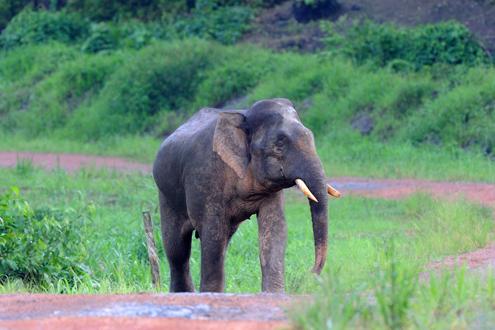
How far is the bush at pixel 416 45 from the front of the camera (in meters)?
26.2

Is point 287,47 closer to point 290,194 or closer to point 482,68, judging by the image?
point 482,68

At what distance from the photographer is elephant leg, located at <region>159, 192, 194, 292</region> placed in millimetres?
10305

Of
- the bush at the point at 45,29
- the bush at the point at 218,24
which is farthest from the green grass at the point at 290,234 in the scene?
the bush at the point at 45,29

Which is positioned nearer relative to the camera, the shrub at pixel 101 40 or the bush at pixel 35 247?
the bush at pixel 35 247

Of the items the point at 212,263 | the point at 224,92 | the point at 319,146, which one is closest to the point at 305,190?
the point at 212,263

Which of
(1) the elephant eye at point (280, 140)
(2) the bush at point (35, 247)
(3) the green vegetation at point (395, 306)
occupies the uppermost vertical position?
(1) the elephant eye at point (280, 140)

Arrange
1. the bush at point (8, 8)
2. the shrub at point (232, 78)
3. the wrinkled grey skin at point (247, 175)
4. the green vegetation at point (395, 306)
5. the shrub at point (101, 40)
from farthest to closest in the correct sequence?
the bush at point (8, 8) < the shrub at point (101, 40) < the shrub at point (232, 78) < the wrinkled grey skin at point (247, 175) < the green vegetation at point (395, 306)

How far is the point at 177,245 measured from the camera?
1034 centimetres

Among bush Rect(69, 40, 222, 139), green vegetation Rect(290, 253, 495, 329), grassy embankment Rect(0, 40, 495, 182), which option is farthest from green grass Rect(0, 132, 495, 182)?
green vegetation Rect(290, 253, 495, 329)

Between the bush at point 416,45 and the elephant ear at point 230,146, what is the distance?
17.3 metres

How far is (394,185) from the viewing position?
1962 cm

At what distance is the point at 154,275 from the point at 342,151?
12877 mm

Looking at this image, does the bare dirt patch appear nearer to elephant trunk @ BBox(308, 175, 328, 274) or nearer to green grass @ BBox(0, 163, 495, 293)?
green grass @ BBox(0, 163, 495, 293)

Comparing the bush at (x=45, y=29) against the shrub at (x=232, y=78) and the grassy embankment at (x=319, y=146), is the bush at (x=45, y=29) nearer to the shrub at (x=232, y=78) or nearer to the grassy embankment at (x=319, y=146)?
the grassy embankment at (x=319, y=146)
